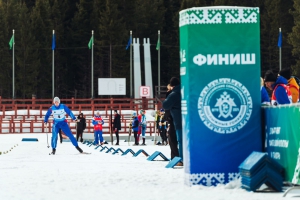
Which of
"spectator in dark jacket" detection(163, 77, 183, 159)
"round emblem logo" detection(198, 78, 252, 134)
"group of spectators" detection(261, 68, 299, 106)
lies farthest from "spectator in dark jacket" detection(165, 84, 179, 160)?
"round emblem logo" detection(198, 78, 252, 134)

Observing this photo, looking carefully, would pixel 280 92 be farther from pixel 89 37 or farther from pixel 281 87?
pixel 89 37

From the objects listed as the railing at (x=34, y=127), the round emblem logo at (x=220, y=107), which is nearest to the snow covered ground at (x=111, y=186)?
the round emblem logo at (x=220, y=107)

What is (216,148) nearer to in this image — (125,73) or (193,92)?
(193,92)

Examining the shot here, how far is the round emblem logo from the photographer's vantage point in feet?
31.0

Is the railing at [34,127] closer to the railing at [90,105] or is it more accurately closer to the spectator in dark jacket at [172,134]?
the railing at [90,105]

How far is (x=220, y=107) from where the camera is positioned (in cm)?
945

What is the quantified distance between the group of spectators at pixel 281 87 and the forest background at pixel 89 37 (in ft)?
213

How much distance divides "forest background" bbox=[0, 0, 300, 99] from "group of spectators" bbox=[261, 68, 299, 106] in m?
65.0

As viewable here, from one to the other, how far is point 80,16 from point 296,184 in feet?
267

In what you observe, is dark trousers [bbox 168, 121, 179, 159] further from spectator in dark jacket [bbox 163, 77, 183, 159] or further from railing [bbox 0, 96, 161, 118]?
railing [bbox 0, 96, 161, 118]

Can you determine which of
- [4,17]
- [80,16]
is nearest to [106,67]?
[80,16]

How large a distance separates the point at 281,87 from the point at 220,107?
5.99ft

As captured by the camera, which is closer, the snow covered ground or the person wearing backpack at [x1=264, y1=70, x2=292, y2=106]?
the snow covered ground

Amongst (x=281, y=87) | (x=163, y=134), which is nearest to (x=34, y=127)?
(x=163, y=134)
